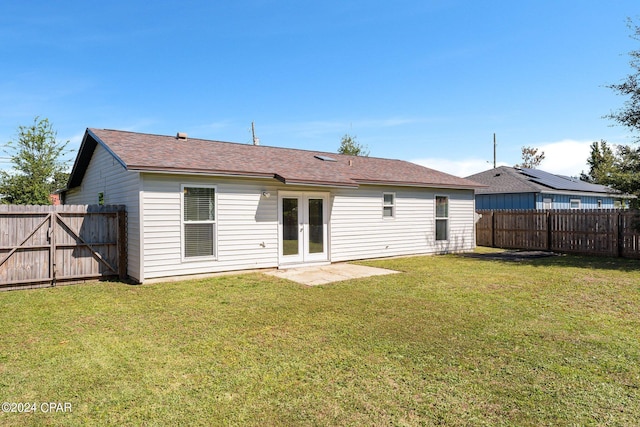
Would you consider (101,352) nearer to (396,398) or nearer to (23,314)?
(23,314)

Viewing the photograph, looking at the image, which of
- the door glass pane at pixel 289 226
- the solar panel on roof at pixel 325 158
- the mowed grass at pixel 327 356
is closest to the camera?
the mowed grass at pixel 327 356

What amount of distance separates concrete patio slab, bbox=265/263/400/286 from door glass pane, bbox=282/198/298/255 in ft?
1.94

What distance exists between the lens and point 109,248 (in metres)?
8.98

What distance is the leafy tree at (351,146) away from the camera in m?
35.5

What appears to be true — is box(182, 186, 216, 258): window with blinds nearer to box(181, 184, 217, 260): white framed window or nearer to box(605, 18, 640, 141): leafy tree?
box(181, 184, 217, 260): white framed window

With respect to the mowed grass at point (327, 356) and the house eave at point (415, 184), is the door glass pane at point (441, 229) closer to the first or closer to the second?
the house eave at point (415, 184)

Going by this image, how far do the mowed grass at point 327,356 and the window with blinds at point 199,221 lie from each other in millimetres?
1629

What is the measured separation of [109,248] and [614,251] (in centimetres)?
1582

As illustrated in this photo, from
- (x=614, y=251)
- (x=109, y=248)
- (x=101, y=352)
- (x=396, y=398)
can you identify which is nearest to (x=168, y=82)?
(x=109, y=248)

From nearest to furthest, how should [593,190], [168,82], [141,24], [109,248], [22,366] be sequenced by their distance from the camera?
[22,366] → [109,248] → [141,24] → [168,82] → [593,190]

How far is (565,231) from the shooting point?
14.4m

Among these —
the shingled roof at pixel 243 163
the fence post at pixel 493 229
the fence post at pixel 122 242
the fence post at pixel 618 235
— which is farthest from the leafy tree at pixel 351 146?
the fence post at pixel 122 242

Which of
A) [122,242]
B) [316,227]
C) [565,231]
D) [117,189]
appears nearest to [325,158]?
[316,227]

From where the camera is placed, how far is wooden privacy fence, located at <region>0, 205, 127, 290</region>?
7.90m
